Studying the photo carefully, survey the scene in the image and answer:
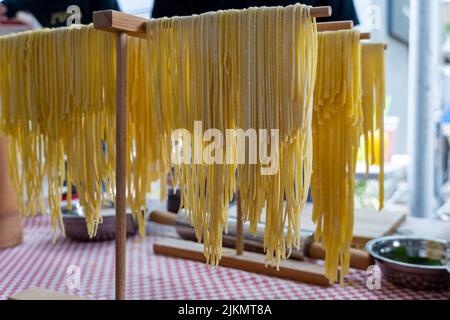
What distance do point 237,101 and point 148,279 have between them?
64cm

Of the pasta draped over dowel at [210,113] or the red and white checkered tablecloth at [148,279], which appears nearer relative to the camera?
the pasta draped over dowel at [210,113]

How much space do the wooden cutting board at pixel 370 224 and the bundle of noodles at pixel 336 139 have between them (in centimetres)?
27

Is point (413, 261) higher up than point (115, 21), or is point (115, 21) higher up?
point (115, 21)

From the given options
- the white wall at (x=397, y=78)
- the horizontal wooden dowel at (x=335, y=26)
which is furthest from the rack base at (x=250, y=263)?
the white wall at (x=397, y=78)

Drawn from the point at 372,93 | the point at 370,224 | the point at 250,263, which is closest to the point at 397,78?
the point at 370,224

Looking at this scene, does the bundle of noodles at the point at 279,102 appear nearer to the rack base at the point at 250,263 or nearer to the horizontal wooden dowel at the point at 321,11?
A: the horizontal wooden dowel at the point at 321,11

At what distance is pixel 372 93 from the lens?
48.3 inches

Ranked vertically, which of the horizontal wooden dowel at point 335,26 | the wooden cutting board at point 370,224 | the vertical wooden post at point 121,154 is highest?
the horizontal wooden dowel at point 335,26

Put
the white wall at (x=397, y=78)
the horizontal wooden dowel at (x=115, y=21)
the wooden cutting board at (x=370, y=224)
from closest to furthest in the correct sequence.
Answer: the horizontal wooden dowel at (x=115, y=21), the wooden cutting board at (x=370, y=224), the white wall at (x=397, y=78)

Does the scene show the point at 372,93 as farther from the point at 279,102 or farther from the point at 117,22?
the point at 117,22

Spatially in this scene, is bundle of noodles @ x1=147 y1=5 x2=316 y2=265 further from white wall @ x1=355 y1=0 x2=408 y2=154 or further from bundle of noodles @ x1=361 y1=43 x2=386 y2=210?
white wall @ x1=355 y1=0 x2=408 y2=154

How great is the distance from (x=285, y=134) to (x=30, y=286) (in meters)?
0.81

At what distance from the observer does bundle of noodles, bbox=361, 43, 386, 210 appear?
A: 1.21 metres

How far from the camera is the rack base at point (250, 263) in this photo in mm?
1278
